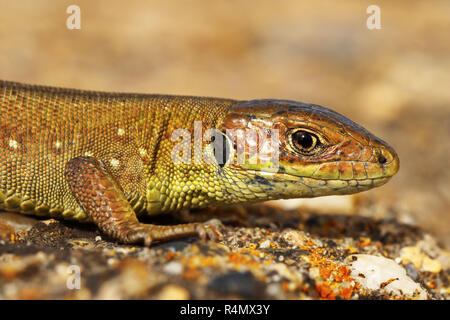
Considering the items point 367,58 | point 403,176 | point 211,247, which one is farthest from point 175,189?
point 367,58

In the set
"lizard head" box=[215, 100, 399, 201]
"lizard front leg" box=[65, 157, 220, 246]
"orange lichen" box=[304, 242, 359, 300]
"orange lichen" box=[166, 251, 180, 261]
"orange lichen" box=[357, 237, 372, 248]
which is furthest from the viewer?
"orange lichen" box=[357, 237, 372, 248]

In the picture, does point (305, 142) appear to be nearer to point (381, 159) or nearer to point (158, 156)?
point (381, 159)

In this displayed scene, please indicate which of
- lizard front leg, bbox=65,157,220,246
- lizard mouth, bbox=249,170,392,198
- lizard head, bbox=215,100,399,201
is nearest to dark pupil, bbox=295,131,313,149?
lizard head, bbox=215,100,399,201

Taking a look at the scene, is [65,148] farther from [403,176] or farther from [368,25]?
[368,25]

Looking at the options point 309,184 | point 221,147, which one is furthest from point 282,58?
point 309,184

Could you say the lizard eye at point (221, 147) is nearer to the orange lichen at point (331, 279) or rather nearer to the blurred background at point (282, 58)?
the orange lichen at point (331, 279)

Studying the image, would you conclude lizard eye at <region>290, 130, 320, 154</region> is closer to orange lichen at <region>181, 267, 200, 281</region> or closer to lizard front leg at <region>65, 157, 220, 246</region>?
lizard front leg at <region>65, 157, 220, 246</region>

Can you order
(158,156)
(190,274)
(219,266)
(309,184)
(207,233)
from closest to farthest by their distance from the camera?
(190,274), (219,266), (207,233), (309,184), (158,156)
